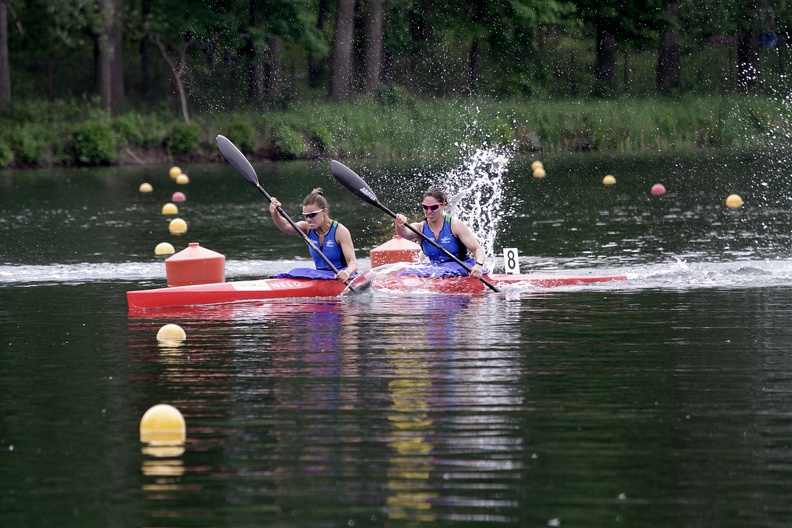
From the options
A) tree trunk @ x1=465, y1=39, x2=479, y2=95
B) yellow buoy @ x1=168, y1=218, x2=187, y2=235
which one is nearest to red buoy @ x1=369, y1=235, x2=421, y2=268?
yellow buoy @ x1=168, y1=218, x2=187, y2=235

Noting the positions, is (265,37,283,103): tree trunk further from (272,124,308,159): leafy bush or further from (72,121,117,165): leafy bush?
(72,121,117,165): leafy bush

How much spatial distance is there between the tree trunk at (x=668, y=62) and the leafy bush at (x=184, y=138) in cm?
1710

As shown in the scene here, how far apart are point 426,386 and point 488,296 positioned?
18.0ft

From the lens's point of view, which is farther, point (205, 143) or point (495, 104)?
point (495, 104)

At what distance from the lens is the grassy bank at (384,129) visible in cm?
4069

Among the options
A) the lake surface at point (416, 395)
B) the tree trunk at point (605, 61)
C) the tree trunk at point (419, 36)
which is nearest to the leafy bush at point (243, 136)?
the tree trunk at point (419, 36)

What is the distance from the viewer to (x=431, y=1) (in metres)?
51.1

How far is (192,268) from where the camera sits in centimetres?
1630

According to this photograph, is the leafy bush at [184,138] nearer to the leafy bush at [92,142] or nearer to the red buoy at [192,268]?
the leafy bush at [92,142]

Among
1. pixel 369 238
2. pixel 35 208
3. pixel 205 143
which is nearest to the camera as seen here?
pixel 369 238

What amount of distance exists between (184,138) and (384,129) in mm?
5814

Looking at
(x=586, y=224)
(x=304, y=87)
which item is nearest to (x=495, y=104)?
(x=304, y=87)

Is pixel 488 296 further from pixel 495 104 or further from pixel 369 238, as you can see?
pixel 495 104

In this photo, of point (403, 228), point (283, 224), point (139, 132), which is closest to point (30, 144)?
point (139, 132)
